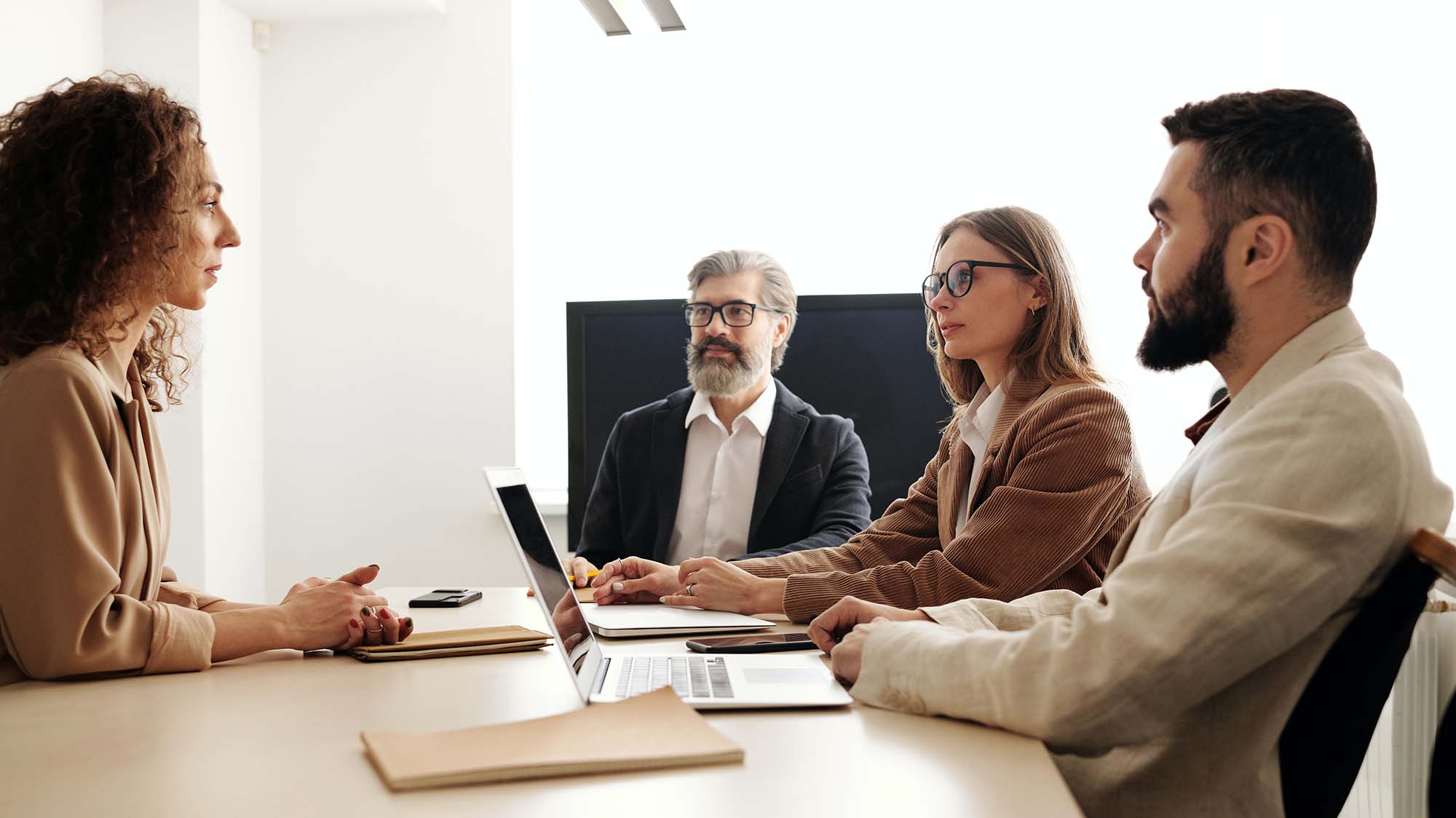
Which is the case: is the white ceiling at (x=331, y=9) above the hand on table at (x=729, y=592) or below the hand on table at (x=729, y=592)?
above

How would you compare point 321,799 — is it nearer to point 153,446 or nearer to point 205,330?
point 153,446

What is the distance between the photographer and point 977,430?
2.18m

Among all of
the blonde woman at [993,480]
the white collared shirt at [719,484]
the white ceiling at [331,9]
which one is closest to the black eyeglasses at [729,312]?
the white collared shirt at [719,484]

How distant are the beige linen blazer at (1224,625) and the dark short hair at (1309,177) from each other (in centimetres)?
14

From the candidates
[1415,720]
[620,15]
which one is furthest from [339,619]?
[1415,720]

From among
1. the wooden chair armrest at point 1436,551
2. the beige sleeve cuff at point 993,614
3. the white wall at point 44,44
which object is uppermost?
the white wall at point 44,44

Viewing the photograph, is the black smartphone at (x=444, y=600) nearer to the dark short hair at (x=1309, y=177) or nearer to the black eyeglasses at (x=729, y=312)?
the black eyeglasses at (x=729, y=312)

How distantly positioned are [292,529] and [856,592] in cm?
389

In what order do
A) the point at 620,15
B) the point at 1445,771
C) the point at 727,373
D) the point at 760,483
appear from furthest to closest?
the point at 727,373 < the point at 760,483 < the point at 620,15 < the point at 1445,771

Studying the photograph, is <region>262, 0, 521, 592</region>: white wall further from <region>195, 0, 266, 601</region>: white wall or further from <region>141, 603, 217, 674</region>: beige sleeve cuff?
<region>141, 603, 217, 674</region>: beige sleeve cuff

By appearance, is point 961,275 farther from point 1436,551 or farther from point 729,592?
point 1436,551

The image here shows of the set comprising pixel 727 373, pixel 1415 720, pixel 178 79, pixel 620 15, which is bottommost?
pixel 1415 720

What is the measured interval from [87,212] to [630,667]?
1.01 m

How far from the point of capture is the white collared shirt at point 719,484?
10.6 feet
